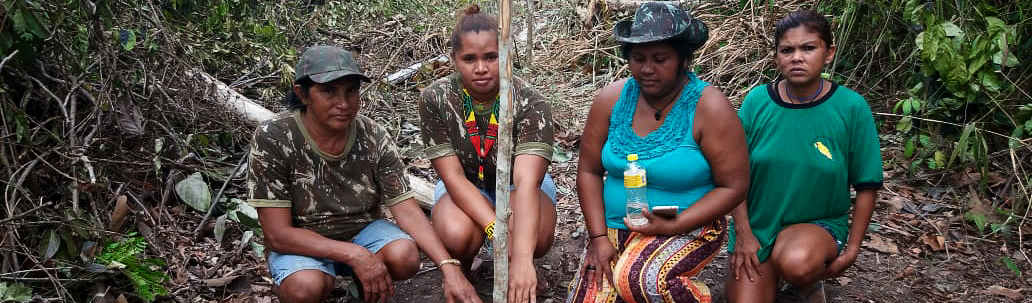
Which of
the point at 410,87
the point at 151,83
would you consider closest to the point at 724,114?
the point at 151,83

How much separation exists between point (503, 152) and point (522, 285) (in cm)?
59

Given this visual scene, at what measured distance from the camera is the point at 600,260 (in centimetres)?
279

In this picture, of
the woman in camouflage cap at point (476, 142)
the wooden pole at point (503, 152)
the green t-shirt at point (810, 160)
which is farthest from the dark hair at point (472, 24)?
the green t-shirt at point (810, 160)

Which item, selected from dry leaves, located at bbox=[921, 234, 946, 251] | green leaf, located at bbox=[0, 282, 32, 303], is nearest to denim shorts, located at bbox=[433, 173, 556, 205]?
Result: green leaf, located at bbox=[0, 282, 32, 303]

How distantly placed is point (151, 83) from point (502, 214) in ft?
8.48

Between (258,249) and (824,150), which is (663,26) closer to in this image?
(824,150)

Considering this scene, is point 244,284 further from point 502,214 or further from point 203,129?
point 502,214

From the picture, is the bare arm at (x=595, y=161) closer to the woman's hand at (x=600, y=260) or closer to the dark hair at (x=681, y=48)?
the woman's hand at (x=600, y=260)

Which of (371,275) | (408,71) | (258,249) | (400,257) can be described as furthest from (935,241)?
(408,71)

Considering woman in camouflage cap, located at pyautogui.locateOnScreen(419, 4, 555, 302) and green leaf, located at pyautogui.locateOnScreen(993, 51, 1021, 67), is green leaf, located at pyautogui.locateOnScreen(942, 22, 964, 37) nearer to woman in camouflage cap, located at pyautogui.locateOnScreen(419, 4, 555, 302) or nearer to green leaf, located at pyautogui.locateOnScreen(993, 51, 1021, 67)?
green leaf, located at pyautogui.locateOnScreen(993, 51, 1021, 67)

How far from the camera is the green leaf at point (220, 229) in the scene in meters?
3.72

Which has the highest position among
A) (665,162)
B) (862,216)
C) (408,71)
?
(665,162)

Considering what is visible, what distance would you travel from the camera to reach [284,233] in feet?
9.47

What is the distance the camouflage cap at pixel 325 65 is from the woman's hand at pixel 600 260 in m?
1.04
